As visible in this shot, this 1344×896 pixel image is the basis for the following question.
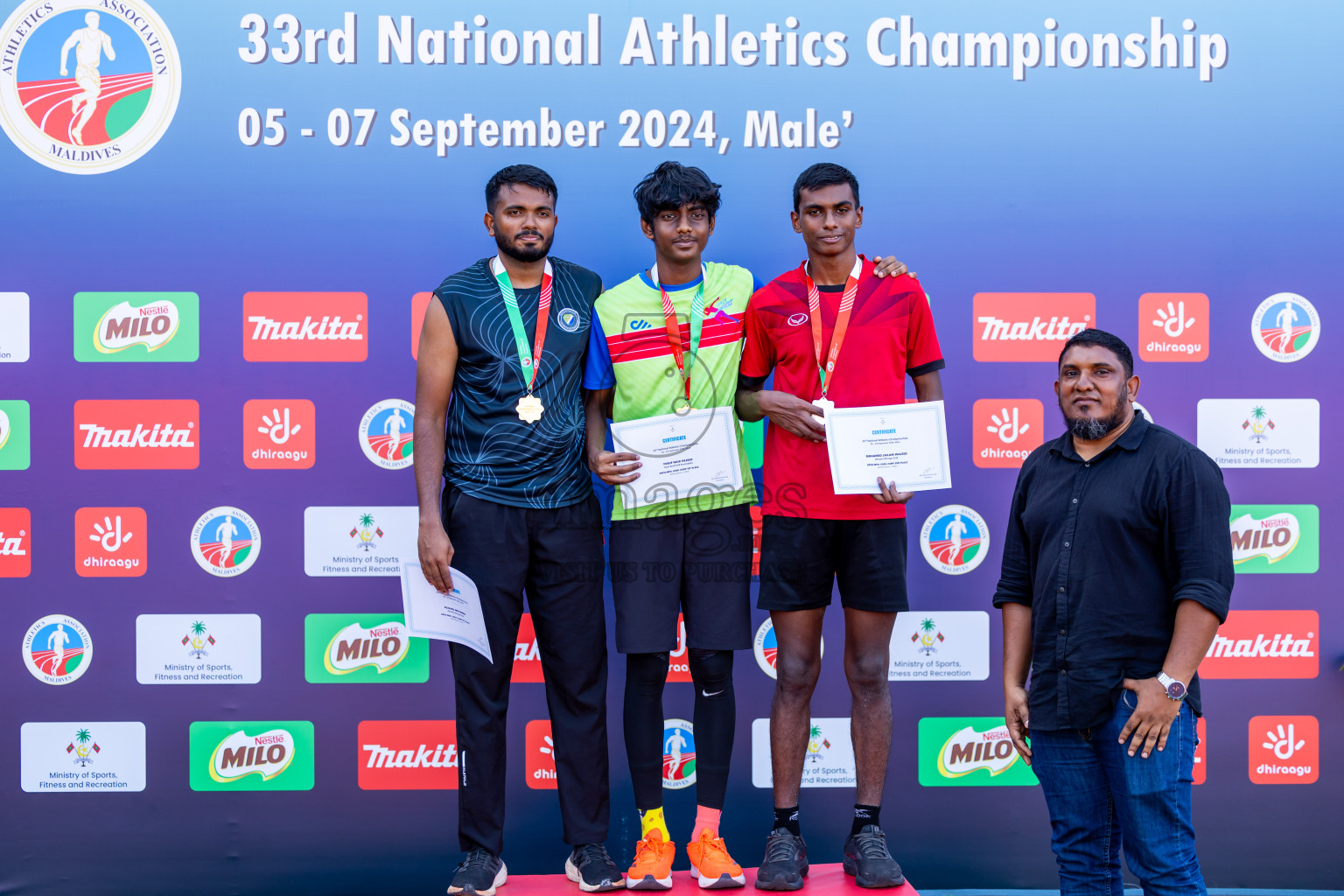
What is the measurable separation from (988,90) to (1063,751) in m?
2.16

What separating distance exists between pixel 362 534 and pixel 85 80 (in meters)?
1.76

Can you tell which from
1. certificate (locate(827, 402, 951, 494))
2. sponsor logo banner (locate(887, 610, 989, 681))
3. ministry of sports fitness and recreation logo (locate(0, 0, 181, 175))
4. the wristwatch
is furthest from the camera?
sponsor logo banner (locate(887, 610, 989, 681))

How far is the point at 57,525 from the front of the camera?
308 cm

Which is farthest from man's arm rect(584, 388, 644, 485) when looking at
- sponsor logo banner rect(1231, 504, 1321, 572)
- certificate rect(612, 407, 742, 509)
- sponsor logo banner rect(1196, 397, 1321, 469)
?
sponsor logo banner rect(1231, 504, 1321, 572)

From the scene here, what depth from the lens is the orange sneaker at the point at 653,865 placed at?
2.50m

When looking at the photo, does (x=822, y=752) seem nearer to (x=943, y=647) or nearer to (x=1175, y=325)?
(x=943, y=647)

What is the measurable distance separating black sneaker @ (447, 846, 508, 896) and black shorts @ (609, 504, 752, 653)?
2.38 feet

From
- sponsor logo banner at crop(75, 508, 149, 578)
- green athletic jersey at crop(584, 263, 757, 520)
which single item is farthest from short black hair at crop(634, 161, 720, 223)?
sponsor logo banner at crop(75, 508, 149, 578)

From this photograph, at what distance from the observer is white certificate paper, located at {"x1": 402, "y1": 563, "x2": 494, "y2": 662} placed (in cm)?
246

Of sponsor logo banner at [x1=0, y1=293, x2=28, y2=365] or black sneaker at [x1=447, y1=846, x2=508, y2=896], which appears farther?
sponsor logo banner at [x1=0, y1=293, x2=28, y2=365]

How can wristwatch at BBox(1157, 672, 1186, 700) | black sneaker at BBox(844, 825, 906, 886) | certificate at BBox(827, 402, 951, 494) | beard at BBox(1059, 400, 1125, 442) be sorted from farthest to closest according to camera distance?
black sneaker at BBox(844, 825, 906, 886) < certificate at BBox(827, 402, 951, 494) < beard at BBox(1059, 400, 1125, 442) < wristwatch at BBox(1157, 672, 1186, 700)

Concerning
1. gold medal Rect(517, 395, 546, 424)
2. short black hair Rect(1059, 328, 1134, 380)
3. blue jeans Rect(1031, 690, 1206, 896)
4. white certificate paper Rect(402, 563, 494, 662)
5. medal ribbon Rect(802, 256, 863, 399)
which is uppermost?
medal ribbon Rect(802, 256, 863, 399)

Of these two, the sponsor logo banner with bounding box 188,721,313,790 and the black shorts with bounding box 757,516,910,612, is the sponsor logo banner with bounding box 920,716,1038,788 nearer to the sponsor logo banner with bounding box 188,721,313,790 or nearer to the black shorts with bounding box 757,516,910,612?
the black shorts with bounding box 757,516,910,612

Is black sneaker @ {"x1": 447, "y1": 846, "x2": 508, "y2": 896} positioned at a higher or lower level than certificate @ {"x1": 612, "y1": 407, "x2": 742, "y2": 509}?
lower
